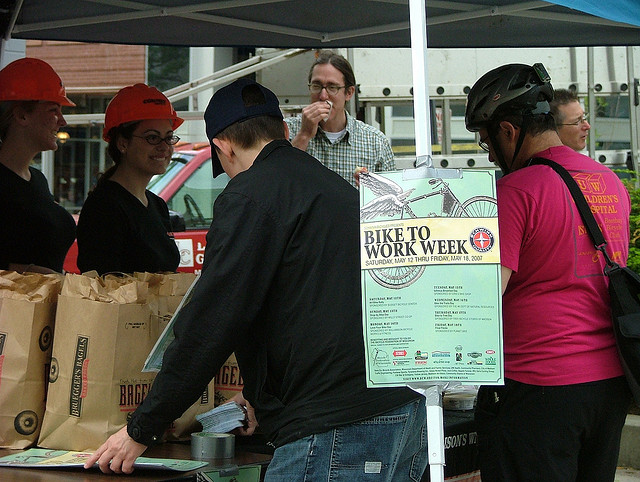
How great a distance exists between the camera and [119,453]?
228cm

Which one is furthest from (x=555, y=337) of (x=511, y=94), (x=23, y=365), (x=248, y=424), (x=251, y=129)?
(x=23, y=365)

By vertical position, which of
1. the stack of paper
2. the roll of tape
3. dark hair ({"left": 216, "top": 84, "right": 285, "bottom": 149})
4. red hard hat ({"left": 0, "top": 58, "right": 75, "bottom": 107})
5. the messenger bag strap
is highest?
red hard hat ({"left": 0, "top": 58, "right": 75, "bottom": 107})

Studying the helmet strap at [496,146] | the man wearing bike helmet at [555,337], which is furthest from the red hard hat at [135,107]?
the man wearing bike helmet at [555,337]

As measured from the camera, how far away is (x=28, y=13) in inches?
176

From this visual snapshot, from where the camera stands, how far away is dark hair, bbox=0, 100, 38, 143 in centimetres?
395

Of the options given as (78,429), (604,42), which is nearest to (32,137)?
(78,429)

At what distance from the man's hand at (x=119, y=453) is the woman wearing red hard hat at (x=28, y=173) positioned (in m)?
1.65

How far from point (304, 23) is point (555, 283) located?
268cm

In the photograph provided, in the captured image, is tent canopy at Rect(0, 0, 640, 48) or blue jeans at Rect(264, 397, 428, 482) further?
tent canopy at Rect(0, 0, 640, 48)

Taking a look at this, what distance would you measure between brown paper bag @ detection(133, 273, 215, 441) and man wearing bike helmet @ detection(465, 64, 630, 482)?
938 mm

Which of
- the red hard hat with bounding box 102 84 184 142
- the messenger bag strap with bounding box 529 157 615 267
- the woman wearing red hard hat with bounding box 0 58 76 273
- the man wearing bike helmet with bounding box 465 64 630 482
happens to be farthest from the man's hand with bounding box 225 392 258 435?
the red hard hat with bounding box 102 84 184 142

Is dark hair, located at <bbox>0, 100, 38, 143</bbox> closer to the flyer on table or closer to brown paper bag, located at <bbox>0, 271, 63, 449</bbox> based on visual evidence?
brown paper bag, located at <bbox>0, 271, 63, 449</bbox>

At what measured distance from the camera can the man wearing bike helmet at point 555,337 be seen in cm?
259

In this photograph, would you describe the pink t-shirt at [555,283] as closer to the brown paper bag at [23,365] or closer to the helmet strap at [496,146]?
the helmet strap at [496,146]
